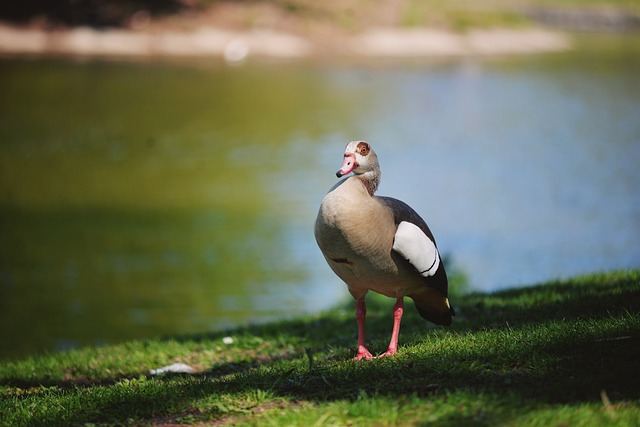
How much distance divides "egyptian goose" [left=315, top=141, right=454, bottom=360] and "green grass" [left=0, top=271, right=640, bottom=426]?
52 centimetres

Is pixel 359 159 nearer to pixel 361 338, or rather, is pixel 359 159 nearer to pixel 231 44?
pixel 361 338

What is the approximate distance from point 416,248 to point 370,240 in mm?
436

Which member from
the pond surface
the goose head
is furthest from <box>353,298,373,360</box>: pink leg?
the pond surface

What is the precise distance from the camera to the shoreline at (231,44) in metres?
49.9

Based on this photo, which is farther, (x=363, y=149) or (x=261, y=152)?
(x=261, y=152)

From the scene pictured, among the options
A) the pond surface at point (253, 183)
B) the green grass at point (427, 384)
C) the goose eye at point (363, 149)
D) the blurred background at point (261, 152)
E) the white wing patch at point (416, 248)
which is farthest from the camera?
the blurred background at point (261, 152)

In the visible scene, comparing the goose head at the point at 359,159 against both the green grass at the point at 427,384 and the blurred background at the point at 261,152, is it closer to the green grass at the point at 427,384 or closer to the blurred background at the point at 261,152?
the green grass at the point at 427,384

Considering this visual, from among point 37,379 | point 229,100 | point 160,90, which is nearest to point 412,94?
point 229,100

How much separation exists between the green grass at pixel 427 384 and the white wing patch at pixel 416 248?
620 millimetres

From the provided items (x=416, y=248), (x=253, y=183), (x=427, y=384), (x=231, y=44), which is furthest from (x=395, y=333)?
(x=231, y=44)

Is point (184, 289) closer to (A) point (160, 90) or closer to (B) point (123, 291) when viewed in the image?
(B) point (123, 291)

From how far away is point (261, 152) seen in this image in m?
29.2

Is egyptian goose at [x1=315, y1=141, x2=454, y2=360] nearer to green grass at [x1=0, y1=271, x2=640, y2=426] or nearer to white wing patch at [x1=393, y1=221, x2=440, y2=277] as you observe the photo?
white wing patch at [x1=393, y1=221, x2=440, y2=277]

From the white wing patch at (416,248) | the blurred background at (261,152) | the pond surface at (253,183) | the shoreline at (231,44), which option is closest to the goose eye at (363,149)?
the white wing patch at (416,248)
